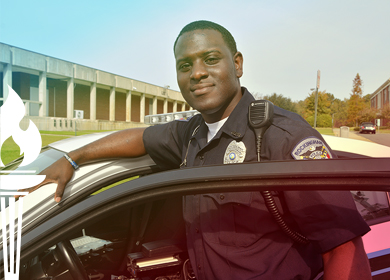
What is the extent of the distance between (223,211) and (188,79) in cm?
70

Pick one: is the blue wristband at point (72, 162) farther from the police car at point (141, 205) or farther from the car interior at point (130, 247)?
the car interior at point (130, 247)

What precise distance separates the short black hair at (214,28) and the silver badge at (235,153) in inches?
21.4

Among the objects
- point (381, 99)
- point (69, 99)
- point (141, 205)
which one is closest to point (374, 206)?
point (141, 205)

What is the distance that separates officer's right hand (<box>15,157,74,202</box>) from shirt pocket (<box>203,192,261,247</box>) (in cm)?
73

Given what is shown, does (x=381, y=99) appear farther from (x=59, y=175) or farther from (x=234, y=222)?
(x=59, y=175)

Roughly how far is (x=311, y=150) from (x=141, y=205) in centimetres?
100

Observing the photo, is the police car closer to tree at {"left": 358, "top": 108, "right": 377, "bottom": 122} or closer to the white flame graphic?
the white flame graphic

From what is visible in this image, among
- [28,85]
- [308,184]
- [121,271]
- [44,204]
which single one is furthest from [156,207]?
[28,85]

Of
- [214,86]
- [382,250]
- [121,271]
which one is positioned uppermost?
[214,86]

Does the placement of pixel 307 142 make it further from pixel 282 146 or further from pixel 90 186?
pixel 90 186

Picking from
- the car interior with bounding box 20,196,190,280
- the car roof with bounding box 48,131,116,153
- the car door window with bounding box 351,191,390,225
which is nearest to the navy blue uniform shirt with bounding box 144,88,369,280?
the car interior with bounding box 20,196,190,280

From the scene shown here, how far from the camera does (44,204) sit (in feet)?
4.58

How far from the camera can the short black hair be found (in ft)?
4.92

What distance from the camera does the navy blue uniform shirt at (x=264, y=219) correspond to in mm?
939
